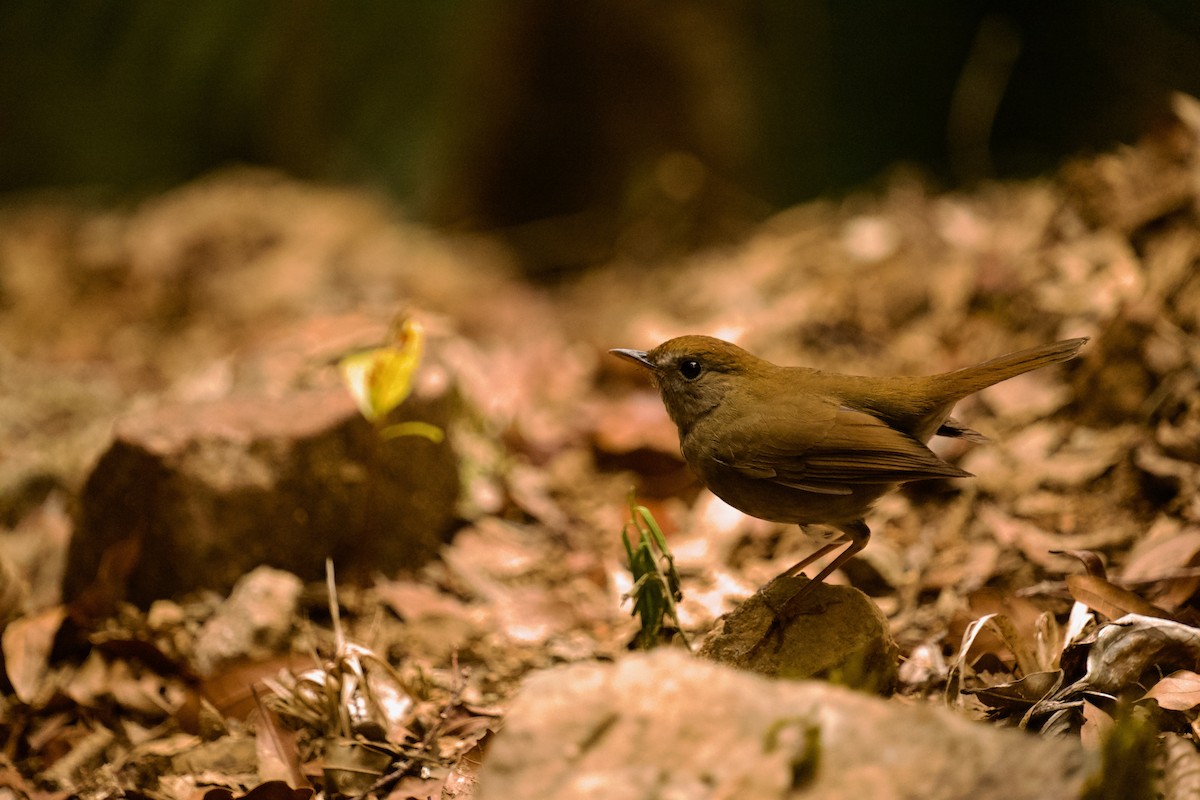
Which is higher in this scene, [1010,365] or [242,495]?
[1010,365]

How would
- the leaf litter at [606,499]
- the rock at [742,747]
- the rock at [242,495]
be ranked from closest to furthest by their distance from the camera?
the rock at [742,747] < the leaf litter at [606,499] < the rock at [242,495]

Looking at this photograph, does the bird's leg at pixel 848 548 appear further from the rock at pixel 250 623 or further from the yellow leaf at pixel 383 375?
the rock at pixel 250 623

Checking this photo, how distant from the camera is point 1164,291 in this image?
3941 mm

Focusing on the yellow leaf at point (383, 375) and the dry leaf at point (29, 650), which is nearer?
the dry leaf at point (29, 650)

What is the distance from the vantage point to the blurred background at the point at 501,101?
28.7 ft

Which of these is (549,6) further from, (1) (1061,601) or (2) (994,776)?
(2) (994,776)

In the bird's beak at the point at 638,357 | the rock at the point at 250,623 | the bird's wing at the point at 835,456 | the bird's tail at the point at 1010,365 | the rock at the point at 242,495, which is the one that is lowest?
the rock at the point at 250,623

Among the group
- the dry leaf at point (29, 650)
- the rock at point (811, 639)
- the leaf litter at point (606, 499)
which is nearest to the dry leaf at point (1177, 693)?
the leaf litter at point (606, 499)

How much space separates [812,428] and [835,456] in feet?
0.38

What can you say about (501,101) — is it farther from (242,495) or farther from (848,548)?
(848,548)

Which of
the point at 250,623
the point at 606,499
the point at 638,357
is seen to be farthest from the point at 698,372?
the point at 250,623

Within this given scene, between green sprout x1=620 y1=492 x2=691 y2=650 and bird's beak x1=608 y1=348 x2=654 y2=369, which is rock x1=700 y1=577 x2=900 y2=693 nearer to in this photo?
green sprout x1=620 y1=492 x2=691 y2=650

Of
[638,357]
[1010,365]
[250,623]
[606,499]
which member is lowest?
[606,499]

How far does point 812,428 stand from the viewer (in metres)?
2.87
